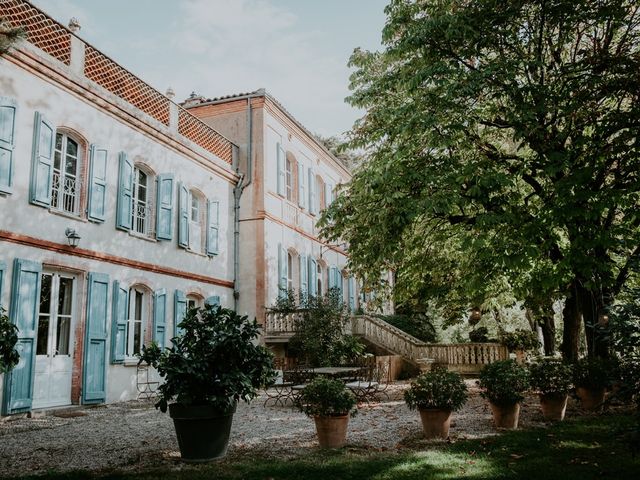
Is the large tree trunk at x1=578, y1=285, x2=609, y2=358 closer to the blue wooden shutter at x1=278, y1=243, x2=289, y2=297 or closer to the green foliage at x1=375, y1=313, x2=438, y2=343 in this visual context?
the blue wooden shutter at x1=278, y1=243, x2=289, y2=297

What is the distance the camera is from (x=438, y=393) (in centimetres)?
727

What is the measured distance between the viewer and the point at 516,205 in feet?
33.3

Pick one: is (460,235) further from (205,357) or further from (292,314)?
(205,357)

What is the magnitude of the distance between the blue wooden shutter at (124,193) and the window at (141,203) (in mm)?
537

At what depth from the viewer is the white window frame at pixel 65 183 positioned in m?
11.0

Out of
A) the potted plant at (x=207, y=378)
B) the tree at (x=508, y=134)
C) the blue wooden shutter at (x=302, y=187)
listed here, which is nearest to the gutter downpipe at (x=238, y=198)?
the blue wooden shutter at (x=302, y=187)

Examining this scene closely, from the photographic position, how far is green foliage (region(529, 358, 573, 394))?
863cm

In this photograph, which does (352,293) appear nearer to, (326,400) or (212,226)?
(212,226)

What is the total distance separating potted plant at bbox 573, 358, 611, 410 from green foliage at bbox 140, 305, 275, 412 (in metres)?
5.79

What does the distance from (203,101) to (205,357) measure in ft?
47.4

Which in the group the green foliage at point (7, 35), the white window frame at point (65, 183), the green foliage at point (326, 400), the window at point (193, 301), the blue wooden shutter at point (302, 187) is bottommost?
the green foliage at point (326, 400)

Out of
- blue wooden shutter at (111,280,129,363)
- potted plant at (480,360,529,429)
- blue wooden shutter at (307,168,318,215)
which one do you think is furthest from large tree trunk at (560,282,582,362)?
blue wooden shutter at (307,168,318,215)

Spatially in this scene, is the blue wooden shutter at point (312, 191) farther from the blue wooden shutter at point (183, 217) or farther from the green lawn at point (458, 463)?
the green lawn at point (458, 463)

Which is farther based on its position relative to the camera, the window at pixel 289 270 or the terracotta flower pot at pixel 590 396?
the window at pixel 289 270
